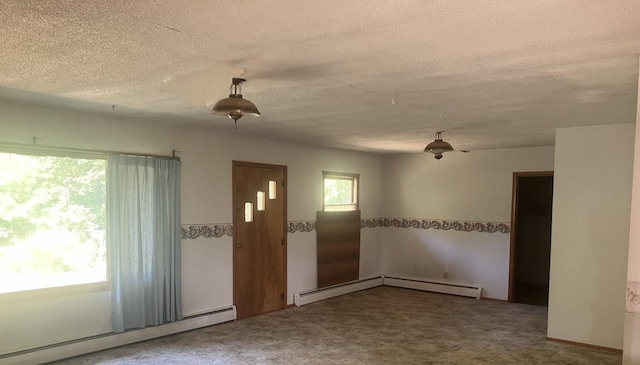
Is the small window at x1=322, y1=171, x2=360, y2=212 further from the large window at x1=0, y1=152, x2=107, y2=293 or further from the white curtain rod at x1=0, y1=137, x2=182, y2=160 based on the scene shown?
the large window at x1=0, y1=152, x2=107, y2=293

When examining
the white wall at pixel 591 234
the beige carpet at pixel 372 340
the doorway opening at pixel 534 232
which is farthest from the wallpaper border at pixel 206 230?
the doorway opening at pixel 534 232

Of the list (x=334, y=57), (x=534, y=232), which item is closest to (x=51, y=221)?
(x=334, y=57)

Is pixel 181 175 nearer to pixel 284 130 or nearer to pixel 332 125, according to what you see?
pixel 284 130

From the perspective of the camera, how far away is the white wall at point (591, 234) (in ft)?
14.4

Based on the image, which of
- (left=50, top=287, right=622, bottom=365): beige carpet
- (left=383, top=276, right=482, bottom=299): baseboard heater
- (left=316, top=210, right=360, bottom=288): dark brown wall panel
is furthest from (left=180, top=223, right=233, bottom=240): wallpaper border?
(left=383, top=276, right=482, bottom=299): baseboard heater

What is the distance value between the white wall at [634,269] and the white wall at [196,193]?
11.9 feet

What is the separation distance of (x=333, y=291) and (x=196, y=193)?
283 centimetres

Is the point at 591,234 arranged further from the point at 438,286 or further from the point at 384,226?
Result: the point at 384,226

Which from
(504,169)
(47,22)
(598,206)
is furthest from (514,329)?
(47,22)

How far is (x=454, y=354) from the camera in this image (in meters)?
4.36

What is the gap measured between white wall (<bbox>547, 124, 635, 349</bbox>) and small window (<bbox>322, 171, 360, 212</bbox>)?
11.0 feet

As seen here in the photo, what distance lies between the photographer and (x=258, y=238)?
587 centimetres

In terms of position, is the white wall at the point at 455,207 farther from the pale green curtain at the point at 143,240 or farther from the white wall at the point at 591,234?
the pale green curtain at the point at 143,240

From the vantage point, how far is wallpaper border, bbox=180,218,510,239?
5.20 metres
